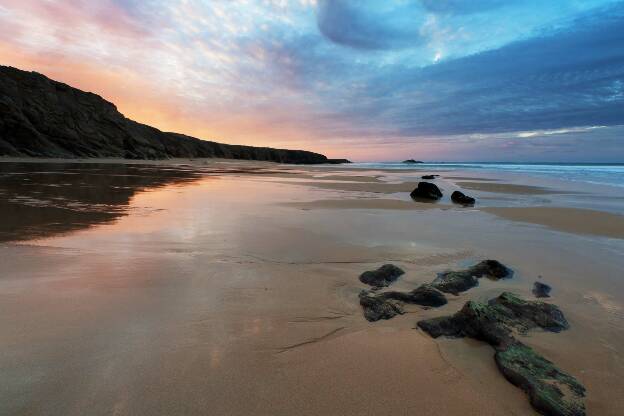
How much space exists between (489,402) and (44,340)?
139 inches

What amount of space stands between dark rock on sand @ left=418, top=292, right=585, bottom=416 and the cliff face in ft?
180

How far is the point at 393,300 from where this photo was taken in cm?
391

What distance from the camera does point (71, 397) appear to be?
220 cm

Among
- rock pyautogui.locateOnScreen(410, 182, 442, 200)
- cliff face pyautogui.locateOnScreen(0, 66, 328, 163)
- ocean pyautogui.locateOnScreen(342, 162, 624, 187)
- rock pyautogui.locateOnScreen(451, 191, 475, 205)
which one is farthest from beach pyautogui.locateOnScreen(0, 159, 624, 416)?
cliff face pyautogui.locateOnScreen(0, 66, 328, 163)

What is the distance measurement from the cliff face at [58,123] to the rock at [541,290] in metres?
55.2

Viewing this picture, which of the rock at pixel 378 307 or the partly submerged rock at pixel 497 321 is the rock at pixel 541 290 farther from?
the rock at pixel 378 307

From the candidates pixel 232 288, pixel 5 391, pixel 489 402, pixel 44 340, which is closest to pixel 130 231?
pixel 232 288

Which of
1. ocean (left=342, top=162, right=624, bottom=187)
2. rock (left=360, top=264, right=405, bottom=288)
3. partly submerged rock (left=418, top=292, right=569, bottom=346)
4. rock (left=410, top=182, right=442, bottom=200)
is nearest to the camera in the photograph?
partly submerged rock (left=418, top=292, right=569, bottom=346)

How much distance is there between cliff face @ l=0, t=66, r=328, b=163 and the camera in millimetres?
46875

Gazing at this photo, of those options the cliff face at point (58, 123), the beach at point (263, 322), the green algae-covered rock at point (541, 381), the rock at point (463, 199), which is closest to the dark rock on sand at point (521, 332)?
the green algae-covered rock at point (541, 381)

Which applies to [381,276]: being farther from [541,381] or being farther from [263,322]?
[541,381]

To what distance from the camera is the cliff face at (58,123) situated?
46875 millimetres

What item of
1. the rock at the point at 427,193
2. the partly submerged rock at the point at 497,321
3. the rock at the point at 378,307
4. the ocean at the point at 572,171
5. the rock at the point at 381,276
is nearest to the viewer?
the partly submerged rock at the point at 497,321

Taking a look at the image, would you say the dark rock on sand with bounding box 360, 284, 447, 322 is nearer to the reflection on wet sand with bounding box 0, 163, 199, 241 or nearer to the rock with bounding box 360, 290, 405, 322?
the rock with bounding box 360, 290, 405, 322
